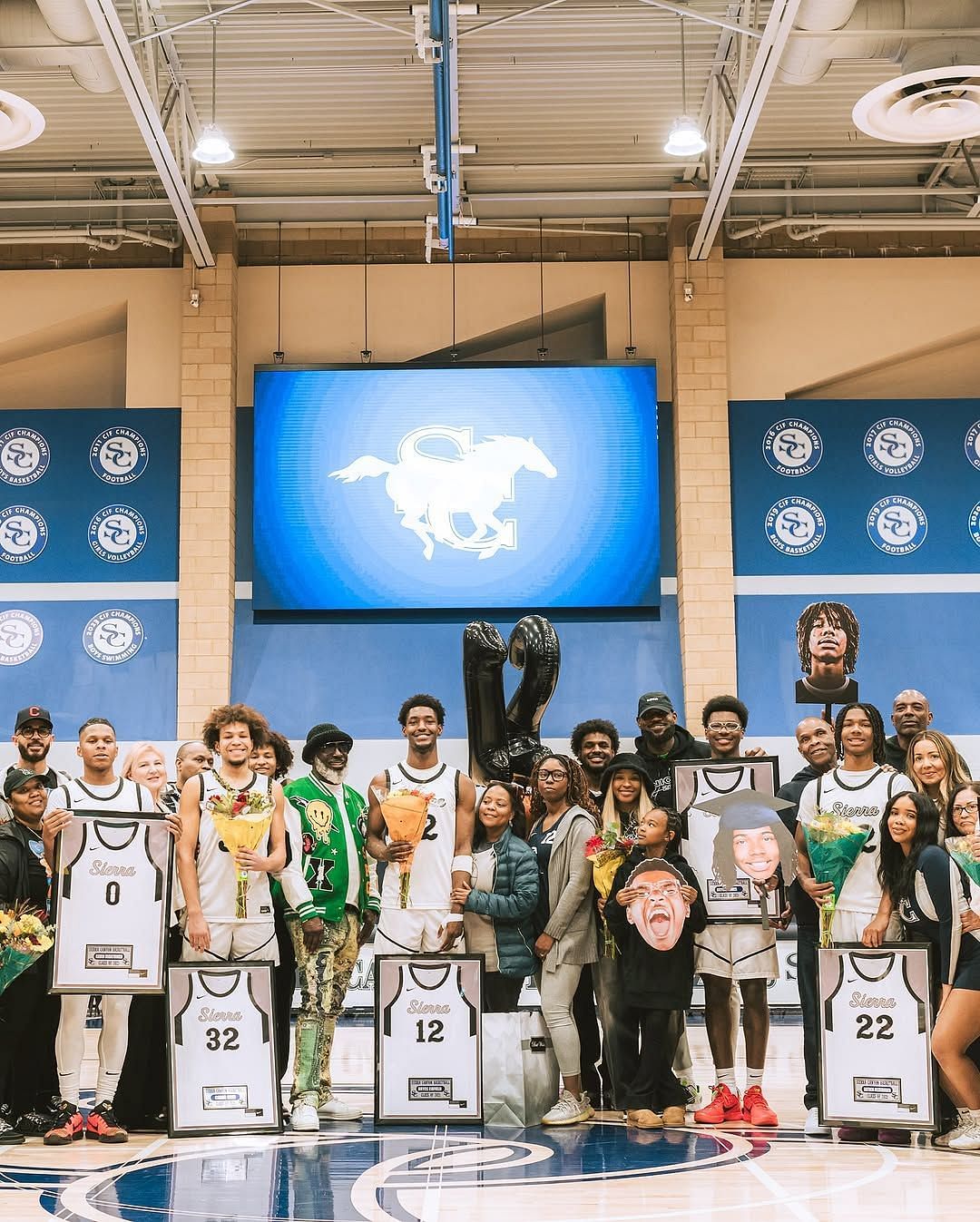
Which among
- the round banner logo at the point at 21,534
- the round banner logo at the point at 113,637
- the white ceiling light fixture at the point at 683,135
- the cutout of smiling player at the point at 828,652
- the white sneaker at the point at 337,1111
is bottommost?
the white sneaker at the point at 337,1111

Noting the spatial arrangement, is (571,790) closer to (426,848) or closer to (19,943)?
(426,848)

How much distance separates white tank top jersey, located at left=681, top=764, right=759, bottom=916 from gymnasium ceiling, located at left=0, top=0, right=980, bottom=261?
4128 millimetres

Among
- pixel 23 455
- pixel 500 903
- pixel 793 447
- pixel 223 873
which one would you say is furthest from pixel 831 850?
pixel 23 455

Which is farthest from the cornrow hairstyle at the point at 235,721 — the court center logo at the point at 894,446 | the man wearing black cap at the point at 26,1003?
the court center logo at the point at 894,446

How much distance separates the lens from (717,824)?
248 inches

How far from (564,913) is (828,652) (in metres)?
4.47

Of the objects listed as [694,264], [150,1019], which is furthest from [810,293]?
[150,1019]

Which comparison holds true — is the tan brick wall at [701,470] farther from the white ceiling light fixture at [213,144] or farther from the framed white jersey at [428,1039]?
the framed white jersey at [428,1039]

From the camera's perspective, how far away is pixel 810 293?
1291cm

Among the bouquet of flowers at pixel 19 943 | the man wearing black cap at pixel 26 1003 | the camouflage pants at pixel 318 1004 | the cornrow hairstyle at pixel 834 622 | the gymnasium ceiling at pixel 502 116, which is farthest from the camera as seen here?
the cornrow hairstyle at pixel 834 622

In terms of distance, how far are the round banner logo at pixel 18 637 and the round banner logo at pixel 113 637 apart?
0.41 m

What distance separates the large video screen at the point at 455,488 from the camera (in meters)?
12.3

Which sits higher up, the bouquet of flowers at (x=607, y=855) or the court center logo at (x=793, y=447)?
the court center logo at (x=793, y=447)

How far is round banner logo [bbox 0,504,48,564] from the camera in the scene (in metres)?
12.4
